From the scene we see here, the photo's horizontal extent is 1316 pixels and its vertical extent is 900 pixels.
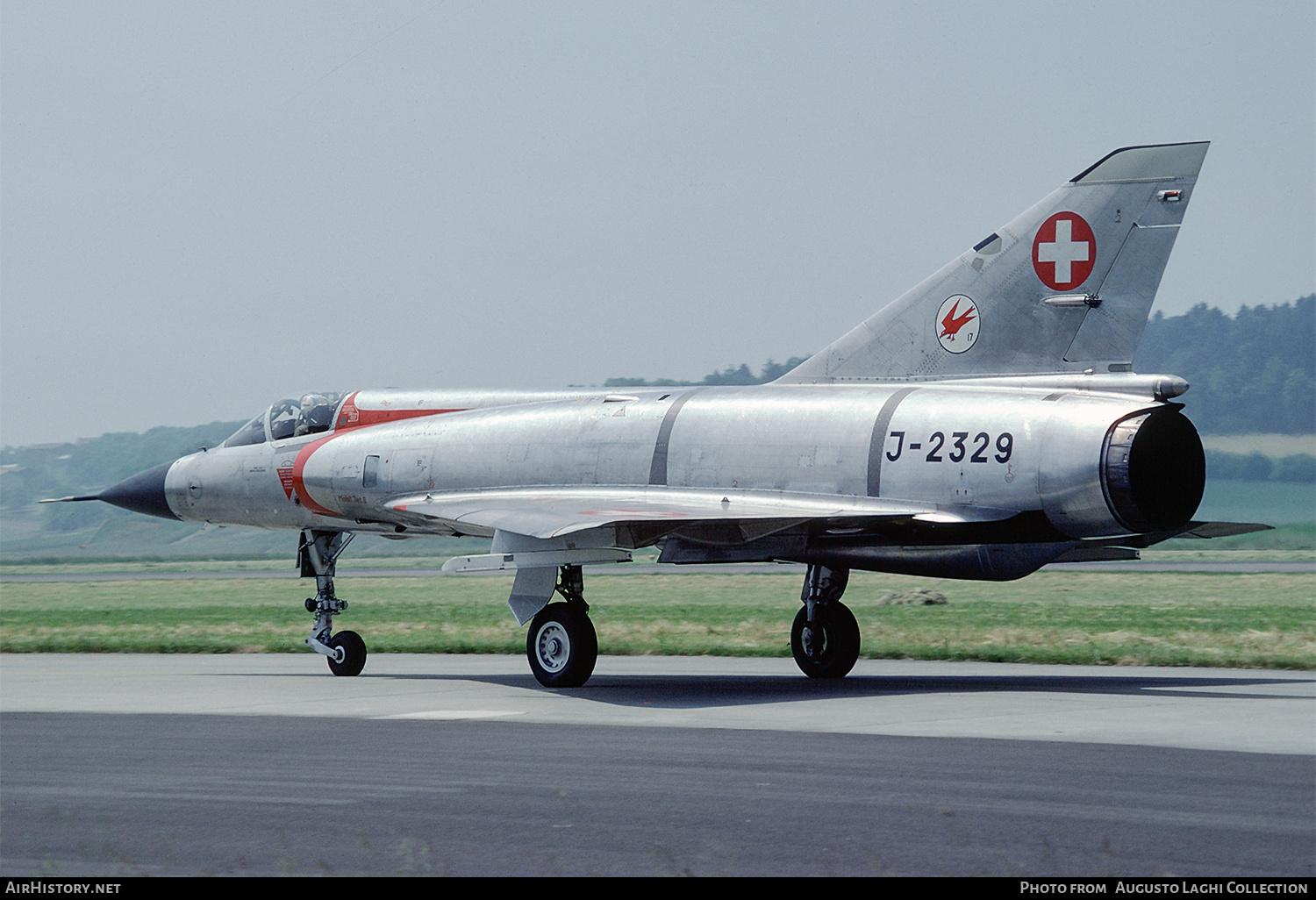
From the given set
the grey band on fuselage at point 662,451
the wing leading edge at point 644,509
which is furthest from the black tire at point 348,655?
the grey band on fuselage at point 662,451

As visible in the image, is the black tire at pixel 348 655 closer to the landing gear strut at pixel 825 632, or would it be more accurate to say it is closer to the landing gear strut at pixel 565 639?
the landing gear strut at pixel 565 639

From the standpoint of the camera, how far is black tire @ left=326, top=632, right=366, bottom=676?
62.4 feet

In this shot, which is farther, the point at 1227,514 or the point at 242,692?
the point at 1227,514

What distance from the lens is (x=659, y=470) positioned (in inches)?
651

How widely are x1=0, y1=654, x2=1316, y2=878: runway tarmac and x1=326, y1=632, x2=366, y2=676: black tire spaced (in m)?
2.54

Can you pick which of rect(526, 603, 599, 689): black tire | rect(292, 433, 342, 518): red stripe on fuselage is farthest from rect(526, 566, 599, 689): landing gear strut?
rect(292, 433, 342, 518): red stripe on fuselage

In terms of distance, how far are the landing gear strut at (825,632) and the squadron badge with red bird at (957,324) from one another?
314 cm

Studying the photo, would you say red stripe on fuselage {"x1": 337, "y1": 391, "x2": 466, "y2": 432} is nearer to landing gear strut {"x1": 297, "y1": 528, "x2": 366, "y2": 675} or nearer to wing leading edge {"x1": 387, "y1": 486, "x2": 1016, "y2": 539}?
landing gear strut {"x1": 297, "y1": 528, "x2": 366, "y2": 675}

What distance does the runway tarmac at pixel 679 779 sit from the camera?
22.8ft

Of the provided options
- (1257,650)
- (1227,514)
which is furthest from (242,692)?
Result: (1227,514)

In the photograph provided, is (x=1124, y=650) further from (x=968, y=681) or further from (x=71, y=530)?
(x=71, y=530)

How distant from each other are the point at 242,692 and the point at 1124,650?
11.9m

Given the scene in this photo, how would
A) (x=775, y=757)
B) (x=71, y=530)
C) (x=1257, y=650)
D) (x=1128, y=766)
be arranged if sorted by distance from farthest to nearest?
(x=71, y=530) < (x=1257, y=650) < (x=775, y=757) < (x=1128, y=766)

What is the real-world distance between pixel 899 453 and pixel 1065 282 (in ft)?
8.81
